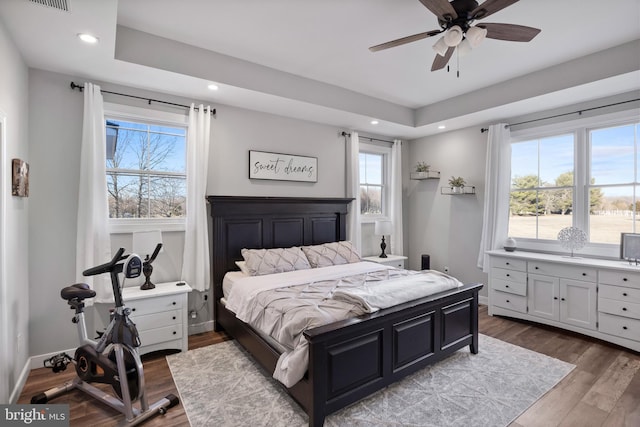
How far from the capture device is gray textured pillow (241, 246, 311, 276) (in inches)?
136

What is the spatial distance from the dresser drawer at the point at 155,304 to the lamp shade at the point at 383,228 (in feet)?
9.99

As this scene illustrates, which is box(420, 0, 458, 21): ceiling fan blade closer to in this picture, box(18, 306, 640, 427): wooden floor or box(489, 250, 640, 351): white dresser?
box(18, 306, 640, 427): wooden floor

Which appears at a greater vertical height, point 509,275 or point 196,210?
point 196,210

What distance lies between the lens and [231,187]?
3914 millimetres

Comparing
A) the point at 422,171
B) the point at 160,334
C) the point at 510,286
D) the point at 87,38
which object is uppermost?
the point at 87,38

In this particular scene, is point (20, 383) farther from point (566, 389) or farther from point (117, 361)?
point (566, 389)

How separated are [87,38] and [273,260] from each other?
253cm

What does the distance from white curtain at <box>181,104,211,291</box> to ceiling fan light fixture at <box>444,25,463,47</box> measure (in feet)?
8.67

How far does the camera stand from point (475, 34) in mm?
2090

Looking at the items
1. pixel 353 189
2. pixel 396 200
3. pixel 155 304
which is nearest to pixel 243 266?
pixel 155 304

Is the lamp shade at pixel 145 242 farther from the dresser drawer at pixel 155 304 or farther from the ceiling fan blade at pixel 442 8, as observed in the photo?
the ceiling fan blade at pixel 442 8

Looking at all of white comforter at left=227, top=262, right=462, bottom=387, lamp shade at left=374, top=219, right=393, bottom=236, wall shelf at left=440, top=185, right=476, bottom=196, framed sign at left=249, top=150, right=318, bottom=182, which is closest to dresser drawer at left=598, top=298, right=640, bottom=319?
white comforter at left=227, top=262, right=462, bottom=387

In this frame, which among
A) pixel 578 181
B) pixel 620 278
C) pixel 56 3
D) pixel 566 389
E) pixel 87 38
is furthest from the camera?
pixel 578 181

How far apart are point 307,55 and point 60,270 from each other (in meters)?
3.17
